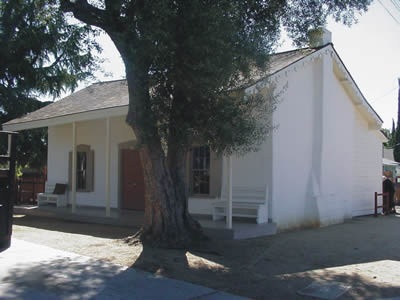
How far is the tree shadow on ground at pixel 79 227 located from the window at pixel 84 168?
2.44m

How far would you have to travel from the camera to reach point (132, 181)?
1552 centimetres

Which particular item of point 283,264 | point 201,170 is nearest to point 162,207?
point 283,264

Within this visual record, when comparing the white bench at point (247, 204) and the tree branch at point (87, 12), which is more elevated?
the tree branch at point (87, 12)

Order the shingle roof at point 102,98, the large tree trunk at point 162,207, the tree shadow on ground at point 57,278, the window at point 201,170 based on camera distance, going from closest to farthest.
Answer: the tree shadow on ground at point 57,278 < the large tree trunk at point 162,207 < the shingle roof at point 102,98 < the window at point 201,170

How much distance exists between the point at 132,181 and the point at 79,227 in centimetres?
329

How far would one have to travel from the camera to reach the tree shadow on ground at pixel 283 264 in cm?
675

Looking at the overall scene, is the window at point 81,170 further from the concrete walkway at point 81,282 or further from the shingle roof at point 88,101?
the concrete walkway at point 81,282

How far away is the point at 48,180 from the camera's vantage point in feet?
60.0

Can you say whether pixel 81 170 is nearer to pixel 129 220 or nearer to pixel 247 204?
pixel 129 220

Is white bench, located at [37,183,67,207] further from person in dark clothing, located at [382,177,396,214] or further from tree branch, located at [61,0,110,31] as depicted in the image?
person in dark clothing, located at [382,177,396,214]

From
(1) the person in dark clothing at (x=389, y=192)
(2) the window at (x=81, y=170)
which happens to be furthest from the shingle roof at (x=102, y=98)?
(1) the person in dark clothing at (x=389, y=192)

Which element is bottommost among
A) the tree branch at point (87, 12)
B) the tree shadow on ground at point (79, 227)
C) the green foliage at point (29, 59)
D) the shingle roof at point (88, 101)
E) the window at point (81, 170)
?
the tree shadow on ground at point (79, 227)

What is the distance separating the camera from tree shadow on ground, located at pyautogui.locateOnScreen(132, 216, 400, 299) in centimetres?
675

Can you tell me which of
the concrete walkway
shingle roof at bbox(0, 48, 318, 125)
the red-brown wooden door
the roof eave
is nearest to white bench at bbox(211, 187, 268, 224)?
shingle roof at bbox(0, 48, 318, 125)
